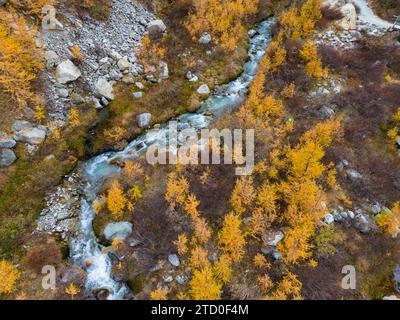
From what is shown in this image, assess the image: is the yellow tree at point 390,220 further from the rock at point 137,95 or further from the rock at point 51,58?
the rock at point 51,58

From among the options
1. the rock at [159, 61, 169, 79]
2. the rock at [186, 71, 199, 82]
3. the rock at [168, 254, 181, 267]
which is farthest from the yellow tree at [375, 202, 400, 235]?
the rock at [159, 61, 169, 79]

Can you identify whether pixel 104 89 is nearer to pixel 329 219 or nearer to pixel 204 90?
pixel 204 90

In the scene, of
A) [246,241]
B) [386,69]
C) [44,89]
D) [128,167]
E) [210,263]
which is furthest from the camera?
[386,69]

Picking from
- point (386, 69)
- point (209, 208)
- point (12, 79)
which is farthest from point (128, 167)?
point (386, 69)

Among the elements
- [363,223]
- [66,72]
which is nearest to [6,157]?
[66,72]

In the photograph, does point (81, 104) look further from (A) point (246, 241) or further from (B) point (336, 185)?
(B) point (336, 185)

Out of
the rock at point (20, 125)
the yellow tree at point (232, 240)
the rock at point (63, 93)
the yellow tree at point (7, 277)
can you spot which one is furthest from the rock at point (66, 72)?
the yellow tree at point (232, 240)
